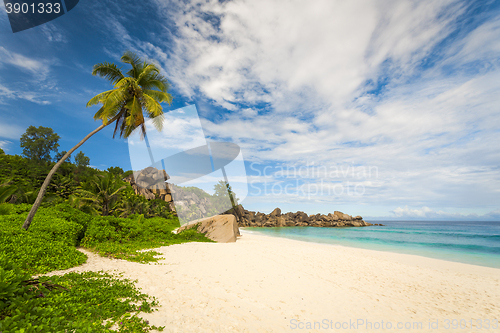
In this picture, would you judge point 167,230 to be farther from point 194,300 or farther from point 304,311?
point 304,311

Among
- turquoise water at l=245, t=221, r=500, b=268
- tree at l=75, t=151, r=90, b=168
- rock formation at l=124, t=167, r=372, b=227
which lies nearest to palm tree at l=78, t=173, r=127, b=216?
rock formation at l=124, t=167, r=372, b=227

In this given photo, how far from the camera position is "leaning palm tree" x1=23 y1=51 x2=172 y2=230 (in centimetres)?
1198

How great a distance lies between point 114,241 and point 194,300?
28.8 ft

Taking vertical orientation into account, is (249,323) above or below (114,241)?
below

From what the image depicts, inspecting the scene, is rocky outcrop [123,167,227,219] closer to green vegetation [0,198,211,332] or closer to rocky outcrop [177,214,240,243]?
rocky outcrop [177,214,240,243]

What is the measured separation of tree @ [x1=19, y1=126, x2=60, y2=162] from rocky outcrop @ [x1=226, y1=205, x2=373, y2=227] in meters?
46.6

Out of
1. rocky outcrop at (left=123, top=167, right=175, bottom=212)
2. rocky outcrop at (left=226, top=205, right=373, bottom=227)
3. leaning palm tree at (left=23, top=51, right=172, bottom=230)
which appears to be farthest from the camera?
rocky outcrop at (left=226, top=205, right=373, bottom=227)

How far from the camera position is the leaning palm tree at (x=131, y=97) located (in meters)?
12.0

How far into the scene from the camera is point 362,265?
10.7 meters

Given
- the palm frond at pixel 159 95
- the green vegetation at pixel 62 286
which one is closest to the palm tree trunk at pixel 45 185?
the green vegetation at pixel 62 286

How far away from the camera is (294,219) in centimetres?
6962

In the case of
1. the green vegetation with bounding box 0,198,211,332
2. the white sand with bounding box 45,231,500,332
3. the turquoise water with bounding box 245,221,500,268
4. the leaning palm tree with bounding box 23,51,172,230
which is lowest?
the turquoise water with bounding box 245,221,500,268

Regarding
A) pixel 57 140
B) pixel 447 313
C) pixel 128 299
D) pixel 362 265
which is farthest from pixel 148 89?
pixel 57 140

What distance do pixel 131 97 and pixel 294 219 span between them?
2554 inches
